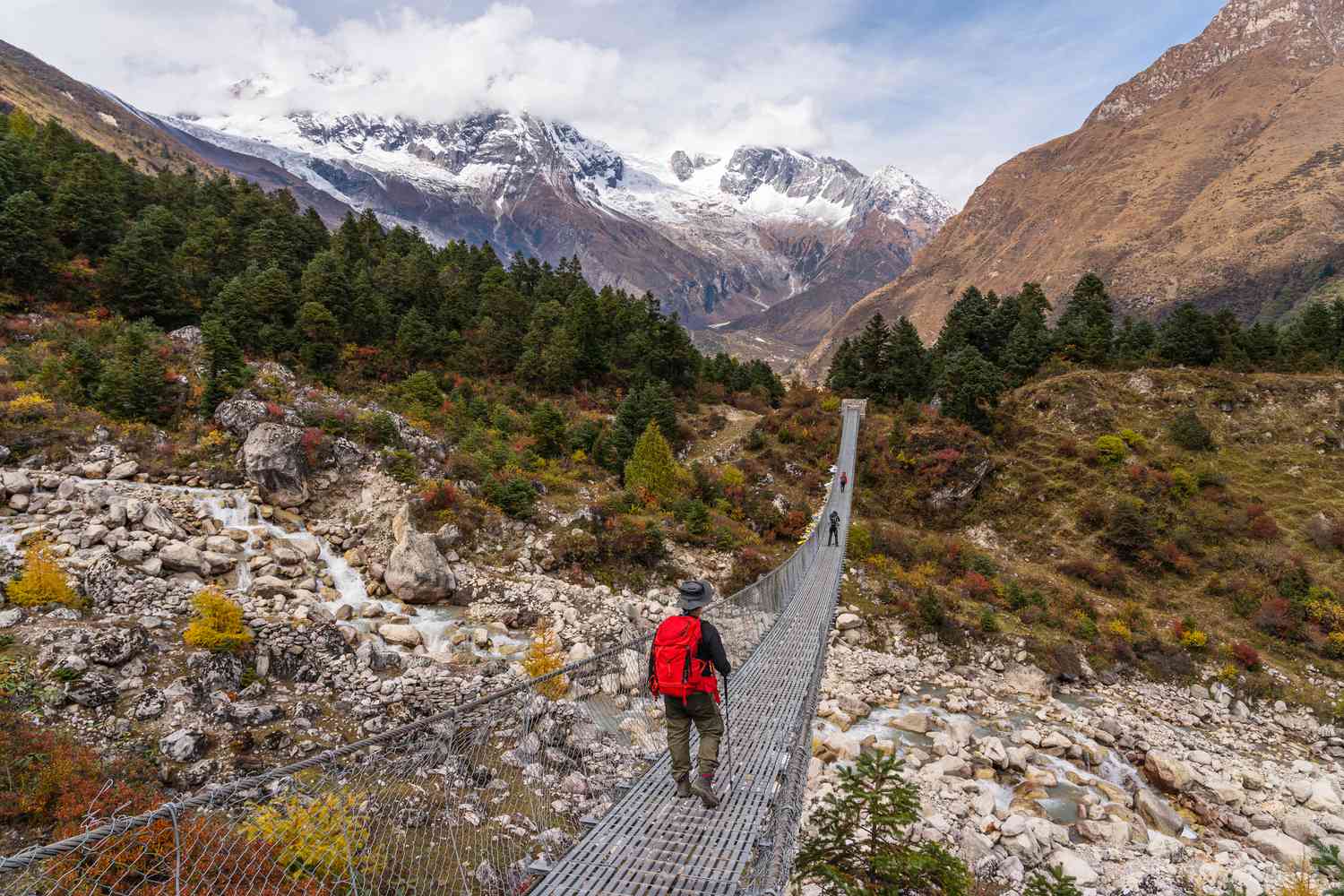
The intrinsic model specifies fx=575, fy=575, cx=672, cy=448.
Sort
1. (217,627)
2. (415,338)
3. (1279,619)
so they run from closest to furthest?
1. (217,627)
2. (1279,619)
3. (415,338)

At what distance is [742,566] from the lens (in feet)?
60.2

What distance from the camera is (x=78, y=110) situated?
8638cm

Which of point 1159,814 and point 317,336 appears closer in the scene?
point 1159,814

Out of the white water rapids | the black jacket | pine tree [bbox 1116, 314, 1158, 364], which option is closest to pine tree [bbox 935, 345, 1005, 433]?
pine tree [bbox 1116, 314, 1158, 364]

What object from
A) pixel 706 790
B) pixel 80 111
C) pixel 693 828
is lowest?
pixel 693 828

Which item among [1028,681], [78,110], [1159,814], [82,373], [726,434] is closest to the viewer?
[1159,814]

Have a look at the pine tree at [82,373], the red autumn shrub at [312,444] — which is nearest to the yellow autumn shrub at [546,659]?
the red autumn shrub at [312,444]

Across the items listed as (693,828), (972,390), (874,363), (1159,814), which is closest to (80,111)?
(874,363)

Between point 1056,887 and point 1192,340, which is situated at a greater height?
point 1192,340

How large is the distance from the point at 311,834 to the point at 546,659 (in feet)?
21.1

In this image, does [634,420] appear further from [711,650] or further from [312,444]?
[711,650]

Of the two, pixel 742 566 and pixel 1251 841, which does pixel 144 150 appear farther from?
pixel 1251 841

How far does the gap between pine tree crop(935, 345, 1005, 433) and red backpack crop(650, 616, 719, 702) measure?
2639 centimetres

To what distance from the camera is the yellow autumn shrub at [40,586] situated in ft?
28.5
